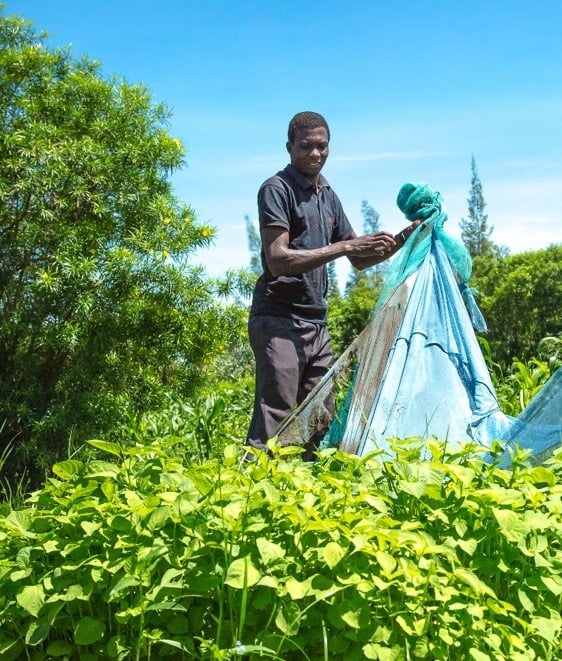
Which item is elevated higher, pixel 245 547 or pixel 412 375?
pixel 412 375

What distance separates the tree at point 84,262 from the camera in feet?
17.4

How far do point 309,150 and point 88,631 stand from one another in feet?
8.04

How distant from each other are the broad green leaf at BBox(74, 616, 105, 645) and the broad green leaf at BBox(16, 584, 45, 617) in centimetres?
11

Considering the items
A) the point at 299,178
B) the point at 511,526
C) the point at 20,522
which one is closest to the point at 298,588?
the point at 511,526

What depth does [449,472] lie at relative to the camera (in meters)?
2.24

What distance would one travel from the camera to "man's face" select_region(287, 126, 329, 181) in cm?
387

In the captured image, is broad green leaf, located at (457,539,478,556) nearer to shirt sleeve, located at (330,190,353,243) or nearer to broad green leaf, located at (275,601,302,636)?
broad green leaf, located at (275,601,302,636)

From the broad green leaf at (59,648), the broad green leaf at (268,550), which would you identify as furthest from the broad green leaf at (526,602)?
the broad green leaf at (59,648)

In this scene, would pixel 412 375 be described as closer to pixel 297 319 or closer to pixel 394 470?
pixel 297 319

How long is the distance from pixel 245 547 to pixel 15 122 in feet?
14.0

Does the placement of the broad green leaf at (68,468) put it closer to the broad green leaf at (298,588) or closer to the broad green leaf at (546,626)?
the broad green leaf at (298,588)

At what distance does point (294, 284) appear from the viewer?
12.7ft

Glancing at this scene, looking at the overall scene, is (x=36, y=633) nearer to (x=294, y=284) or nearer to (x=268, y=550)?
(x=268, y=550)

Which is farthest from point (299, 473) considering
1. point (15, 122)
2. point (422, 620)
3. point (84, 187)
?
point (15, 122)
